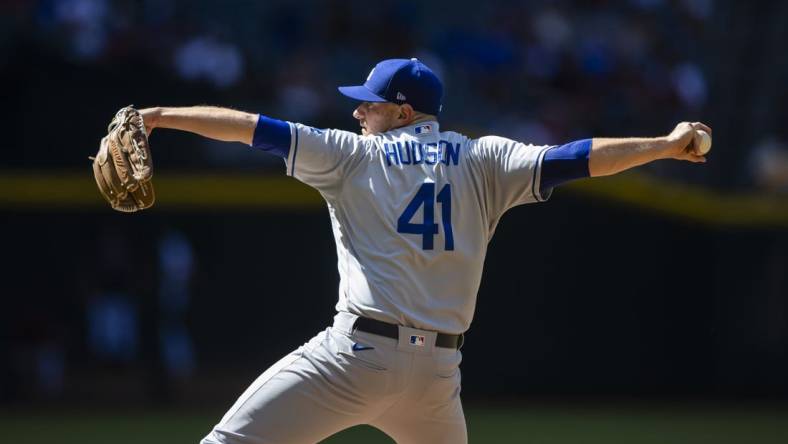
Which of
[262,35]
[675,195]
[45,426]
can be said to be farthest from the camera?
[262,35]

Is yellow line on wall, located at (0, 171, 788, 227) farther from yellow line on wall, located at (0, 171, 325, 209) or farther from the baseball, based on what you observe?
the baseball

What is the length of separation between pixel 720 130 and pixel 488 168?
7400 mm

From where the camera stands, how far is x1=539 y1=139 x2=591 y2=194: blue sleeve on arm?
3967mm

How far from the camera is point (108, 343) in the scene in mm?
9711

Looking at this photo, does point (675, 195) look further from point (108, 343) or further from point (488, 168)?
point (488, 168)

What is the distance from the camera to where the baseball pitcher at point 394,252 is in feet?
12.6

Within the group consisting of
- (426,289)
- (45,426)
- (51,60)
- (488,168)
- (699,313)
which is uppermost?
(51,60)

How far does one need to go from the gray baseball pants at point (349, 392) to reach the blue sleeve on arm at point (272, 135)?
1.90ft

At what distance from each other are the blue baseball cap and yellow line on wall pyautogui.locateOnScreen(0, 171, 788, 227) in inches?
215

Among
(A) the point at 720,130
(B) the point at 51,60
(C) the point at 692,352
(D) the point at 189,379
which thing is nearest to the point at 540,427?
(C) the point at 692,352

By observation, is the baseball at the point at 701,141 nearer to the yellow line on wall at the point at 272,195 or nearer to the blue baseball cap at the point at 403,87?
the blue baseball cap at the point at 403,87

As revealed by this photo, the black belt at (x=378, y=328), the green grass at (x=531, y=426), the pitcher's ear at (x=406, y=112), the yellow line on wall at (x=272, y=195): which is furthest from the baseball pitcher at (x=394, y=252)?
the yellow line on wall at (x=272, y=195)

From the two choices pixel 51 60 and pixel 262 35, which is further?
pixel 262 35

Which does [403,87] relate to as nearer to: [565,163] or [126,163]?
[565,163]
